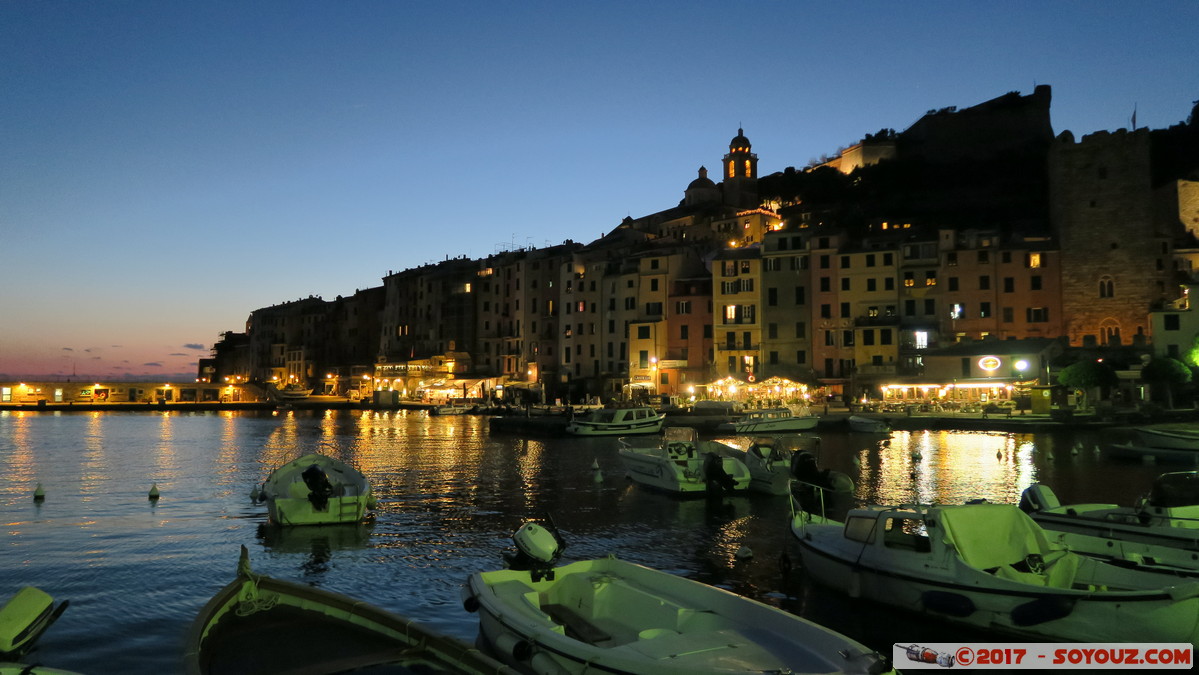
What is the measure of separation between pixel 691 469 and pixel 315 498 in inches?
492

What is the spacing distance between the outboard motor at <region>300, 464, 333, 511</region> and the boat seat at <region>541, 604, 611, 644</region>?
12899 millimetres

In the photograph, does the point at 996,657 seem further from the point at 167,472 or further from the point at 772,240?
the point at 772,240

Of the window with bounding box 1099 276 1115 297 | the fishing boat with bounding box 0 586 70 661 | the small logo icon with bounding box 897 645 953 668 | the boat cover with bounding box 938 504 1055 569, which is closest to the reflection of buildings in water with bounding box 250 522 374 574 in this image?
the fishing boat with bounding box 0 586 70 661

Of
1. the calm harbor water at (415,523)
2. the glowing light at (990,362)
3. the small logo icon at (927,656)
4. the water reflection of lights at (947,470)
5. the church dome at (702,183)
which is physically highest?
the church dome at (702,183)

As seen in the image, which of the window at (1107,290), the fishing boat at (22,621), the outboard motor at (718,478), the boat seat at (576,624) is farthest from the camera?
the window at (1107,290)

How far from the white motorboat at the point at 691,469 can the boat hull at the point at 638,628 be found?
1628 centimetres

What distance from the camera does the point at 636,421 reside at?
56750 mm

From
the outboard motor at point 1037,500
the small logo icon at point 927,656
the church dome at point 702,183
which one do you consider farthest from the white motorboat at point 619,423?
the church dome at point 702,183

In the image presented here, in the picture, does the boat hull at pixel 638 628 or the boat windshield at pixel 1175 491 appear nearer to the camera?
the boat hull at pixel 638 628

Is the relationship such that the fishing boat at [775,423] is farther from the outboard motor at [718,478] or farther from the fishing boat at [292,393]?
the fishing boat at [292,393]

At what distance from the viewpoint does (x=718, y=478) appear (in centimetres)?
2727

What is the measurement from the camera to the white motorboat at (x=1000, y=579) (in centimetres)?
1058

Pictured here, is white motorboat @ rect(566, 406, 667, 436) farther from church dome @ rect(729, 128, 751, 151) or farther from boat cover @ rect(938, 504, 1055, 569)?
church dome @ rect(729, 128, 751, 151)

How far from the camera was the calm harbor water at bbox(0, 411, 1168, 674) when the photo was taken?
14.0 metres
